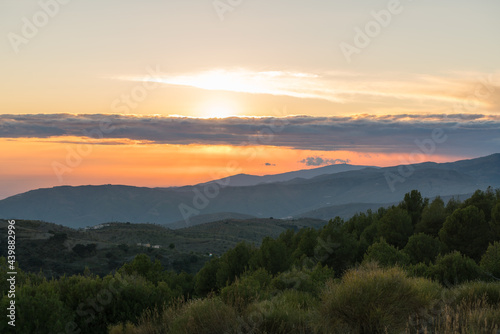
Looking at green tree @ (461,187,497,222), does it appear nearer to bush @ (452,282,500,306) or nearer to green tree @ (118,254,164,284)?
green tree @ (118,254,164,284)

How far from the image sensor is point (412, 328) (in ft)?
38.0

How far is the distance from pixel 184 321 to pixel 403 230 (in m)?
38.1

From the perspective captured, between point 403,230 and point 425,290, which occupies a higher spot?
point 425,290

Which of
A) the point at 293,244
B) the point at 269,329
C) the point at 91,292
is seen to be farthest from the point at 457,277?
the point at 293,244

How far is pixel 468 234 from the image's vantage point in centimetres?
3775

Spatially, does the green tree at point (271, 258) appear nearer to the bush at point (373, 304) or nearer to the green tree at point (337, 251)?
the green tree at point (337, 251)

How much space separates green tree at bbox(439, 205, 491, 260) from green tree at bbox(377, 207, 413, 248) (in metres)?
6.89

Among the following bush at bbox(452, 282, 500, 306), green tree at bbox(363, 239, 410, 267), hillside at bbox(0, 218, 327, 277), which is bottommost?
hillside at bbox(0, 218, 327, 277)

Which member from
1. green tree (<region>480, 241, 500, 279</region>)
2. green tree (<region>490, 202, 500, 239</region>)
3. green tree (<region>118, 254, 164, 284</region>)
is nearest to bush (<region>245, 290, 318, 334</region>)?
green tree (<region>480, 241, 500, 279</region>)

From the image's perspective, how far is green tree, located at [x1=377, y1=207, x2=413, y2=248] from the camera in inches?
1768

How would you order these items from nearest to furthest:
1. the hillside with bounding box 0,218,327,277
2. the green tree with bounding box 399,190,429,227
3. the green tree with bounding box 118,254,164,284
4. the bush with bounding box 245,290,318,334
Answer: the bush with bounding box 245,290,318,334 → the green tree with bounding box 118,254,164,284 → the green tree with bounding box 399,190,429,227 → the hillside with bounding box 0,218,327,277

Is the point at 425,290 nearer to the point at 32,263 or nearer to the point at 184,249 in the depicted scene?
the point at 32,263

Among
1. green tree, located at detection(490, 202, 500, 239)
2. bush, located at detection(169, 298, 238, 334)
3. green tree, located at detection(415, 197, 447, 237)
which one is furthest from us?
green tree, located at detection(415, 197, 447, 237)

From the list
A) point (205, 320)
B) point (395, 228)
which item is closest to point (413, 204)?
point (395, 228)
